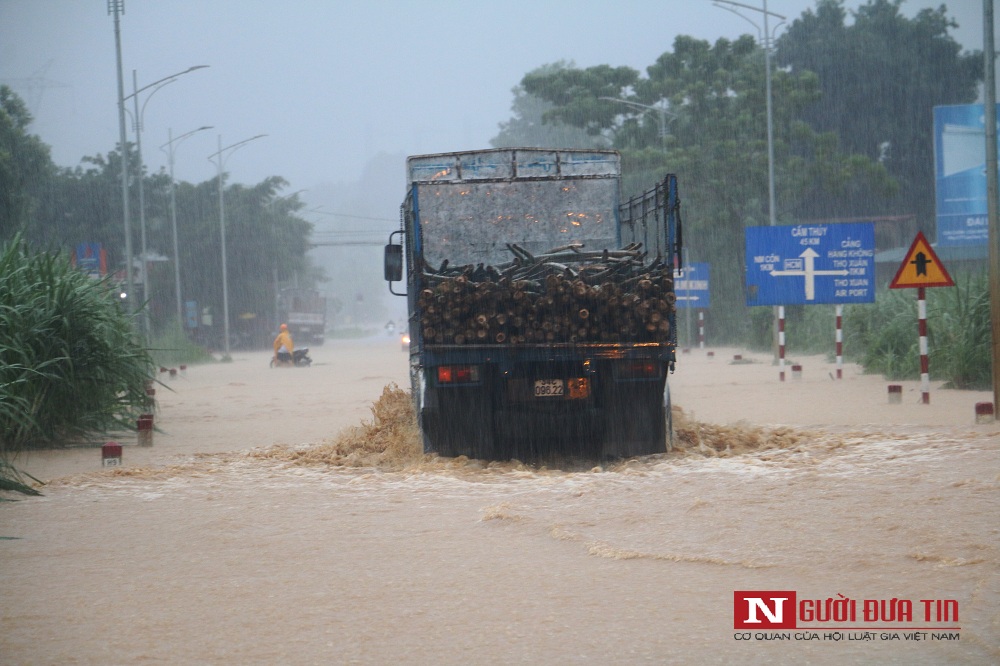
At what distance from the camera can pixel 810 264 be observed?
2192cm

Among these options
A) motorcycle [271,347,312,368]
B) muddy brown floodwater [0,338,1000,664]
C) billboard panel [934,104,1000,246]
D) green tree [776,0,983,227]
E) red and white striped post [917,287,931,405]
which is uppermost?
green tree [776,0,983,227]

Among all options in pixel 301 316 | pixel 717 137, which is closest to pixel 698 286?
pixel 717 137

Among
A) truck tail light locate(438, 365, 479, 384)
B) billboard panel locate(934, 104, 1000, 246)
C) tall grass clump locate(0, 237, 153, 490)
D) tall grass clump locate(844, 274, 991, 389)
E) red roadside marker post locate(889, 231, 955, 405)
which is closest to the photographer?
truck tail light locate(438, 365, 479, 384)

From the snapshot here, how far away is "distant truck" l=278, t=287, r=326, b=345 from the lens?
73.0 metres

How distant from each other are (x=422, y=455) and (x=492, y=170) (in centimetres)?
302

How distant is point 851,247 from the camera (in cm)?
2166

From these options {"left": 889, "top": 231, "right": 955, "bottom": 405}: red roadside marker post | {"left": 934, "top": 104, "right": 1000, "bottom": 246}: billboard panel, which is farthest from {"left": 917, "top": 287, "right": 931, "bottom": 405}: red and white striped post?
{"left": 934, "top": 104, "right": 1000, "bottom": 246}: billboard panel

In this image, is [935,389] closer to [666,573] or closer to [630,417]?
[630,417]

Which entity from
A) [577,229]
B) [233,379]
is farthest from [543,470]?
[233,379]

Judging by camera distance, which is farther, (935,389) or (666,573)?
(935,389)

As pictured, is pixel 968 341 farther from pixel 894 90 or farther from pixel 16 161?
pixel 894 90

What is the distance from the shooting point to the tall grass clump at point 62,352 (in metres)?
12.9

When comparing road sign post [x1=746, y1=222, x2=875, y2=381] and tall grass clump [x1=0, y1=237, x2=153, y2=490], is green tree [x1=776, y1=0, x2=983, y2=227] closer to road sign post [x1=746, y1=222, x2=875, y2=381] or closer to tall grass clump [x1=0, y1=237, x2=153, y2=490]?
road sign post [x1=746, y1=222, x2=875, y2=381]

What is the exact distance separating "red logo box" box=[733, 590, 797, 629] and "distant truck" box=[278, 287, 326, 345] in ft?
223
